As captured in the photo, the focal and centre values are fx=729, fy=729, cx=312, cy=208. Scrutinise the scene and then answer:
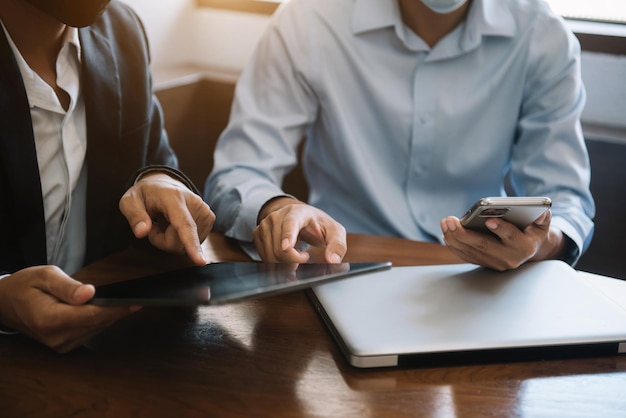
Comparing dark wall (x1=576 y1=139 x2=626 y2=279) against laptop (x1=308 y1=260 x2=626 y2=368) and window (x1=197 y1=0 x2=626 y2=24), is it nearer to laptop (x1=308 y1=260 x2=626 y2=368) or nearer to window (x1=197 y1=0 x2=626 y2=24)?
window (x1=197 y1=0 x2=626 y2=24)

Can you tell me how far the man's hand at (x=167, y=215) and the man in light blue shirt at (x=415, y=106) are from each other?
0.33 m

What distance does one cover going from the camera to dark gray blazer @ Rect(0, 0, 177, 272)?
107 cm

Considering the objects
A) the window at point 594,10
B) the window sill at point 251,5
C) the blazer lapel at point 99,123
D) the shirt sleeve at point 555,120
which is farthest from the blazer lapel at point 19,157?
the window at point 594,10

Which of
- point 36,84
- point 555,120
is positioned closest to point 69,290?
point 36,84

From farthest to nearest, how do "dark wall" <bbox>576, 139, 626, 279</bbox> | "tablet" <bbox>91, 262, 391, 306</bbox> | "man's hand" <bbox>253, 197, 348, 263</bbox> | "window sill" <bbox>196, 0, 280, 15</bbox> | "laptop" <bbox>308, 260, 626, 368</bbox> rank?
"window sill" <bbox>196, 0, 280, 15</bbox> < "dark wall" <bbox>576, 139, 626, 279</bbox> < "man's hand" <bbox>253, 197, 348, 263</bbox> < "laptop" <bbox>308, 260, 626, 368</bbox> < "tablet" <bbox>91, 262, 391, 306</bbox>

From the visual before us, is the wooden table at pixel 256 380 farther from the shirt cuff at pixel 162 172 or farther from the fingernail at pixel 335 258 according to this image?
the shirt cuff at pixel 162 172

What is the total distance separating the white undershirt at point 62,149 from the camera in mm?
1141

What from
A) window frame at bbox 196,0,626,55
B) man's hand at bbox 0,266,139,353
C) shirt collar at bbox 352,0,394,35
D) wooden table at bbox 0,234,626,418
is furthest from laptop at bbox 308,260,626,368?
window frame at bbox 196,0,626,55

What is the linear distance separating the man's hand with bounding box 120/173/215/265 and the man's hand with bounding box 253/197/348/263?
0.09m

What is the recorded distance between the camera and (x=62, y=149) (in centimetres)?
118

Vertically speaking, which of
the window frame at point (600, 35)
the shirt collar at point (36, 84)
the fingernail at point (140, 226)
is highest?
the shirt collar at point (36, 84)

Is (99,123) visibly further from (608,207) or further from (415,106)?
(608,207)

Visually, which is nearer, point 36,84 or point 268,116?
point 36,84

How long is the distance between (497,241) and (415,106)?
1.78ft
